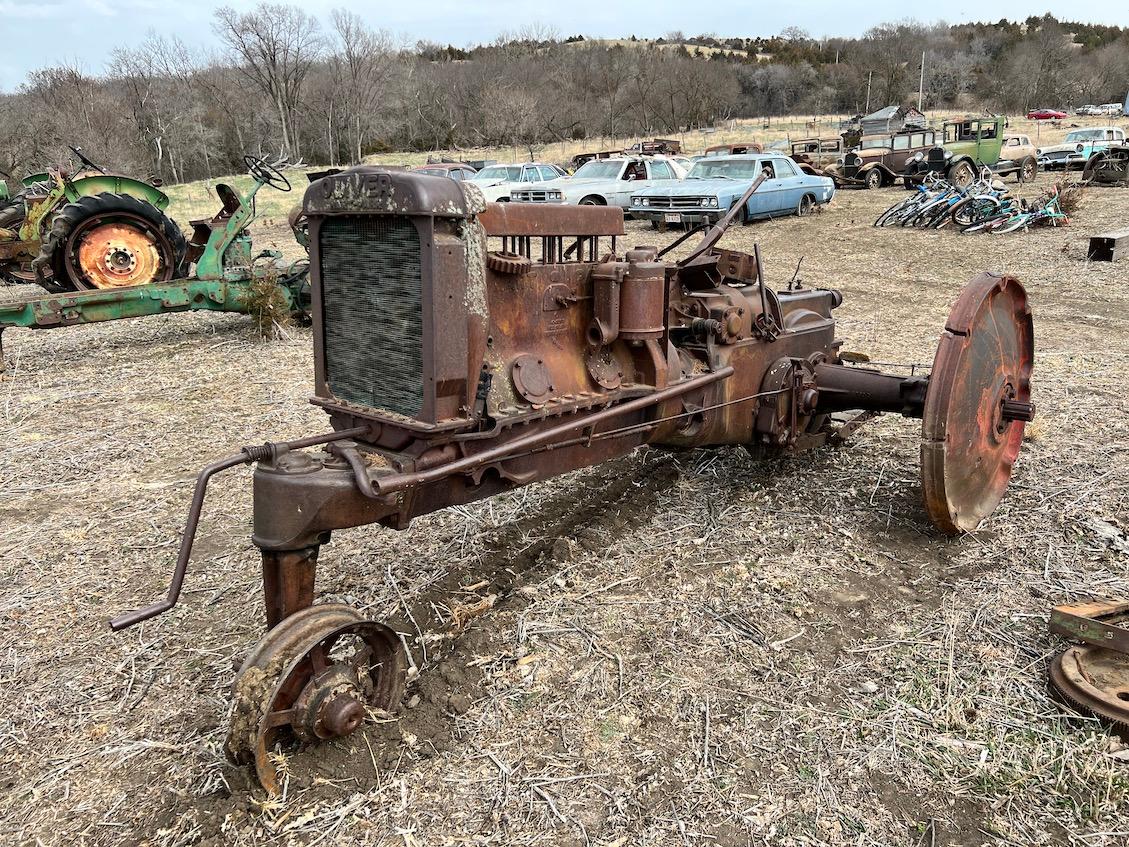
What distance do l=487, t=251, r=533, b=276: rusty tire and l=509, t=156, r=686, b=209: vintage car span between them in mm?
14625

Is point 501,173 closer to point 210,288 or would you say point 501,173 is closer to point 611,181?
point 611,181

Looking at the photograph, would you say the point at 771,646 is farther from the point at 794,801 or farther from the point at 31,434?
the point at 31,434

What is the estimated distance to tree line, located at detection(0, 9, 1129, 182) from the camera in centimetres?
3322

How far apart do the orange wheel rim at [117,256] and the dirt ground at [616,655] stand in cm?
374

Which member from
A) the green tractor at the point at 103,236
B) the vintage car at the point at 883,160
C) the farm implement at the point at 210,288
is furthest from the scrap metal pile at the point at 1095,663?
the vintage car at the point at 883,160

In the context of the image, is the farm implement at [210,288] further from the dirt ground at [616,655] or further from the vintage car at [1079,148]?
the vintage car at [1079,148]

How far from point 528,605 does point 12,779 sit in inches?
77.4

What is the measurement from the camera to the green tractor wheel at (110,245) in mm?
8617

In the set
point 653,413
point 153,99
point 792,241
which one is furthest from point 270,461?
point 153,99

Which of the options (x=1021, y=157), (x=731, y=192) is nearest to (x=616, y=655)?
(x=731, y=192)

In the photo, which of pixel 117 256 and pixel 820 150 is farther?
pixel 820 150

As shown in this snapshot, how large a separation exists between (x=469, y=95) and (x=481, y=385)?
4871cm

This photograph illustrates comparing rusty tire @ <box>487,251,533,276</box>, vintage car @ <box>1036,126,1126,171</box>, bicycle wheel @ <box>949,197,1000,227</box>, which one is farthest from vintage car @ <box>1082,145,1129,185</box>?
rusty tire @ <box>487,251,533,276</box>

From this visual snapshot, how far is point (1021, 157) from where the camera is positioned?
23.2 m
